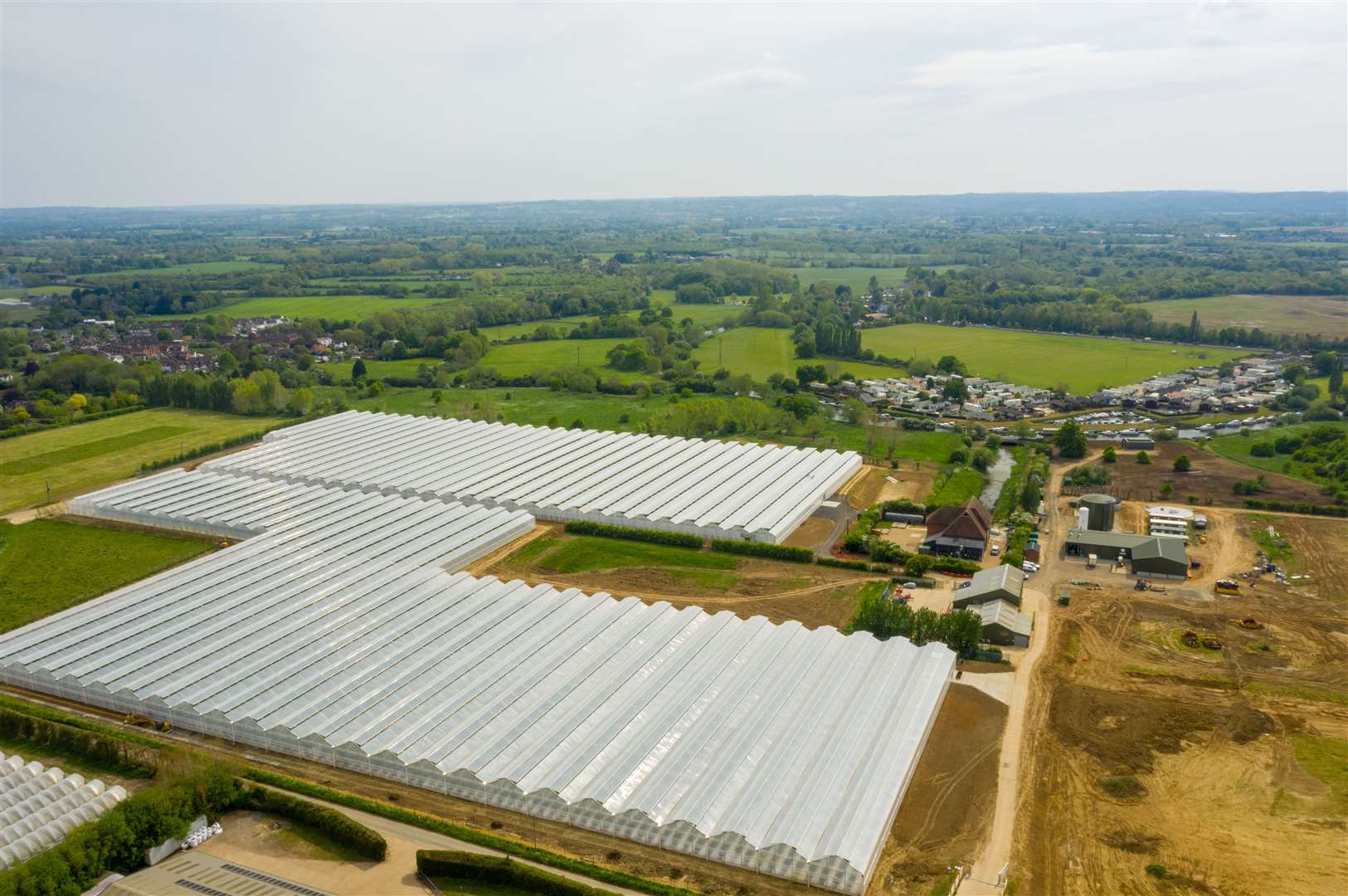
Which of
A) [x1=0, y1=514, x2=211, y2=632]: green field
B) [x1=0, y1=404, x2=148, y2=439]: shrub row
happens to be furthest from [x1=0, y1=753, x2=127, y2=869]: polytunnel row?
[x1=0, y1=404, x2=148, y2=439]: shrub row

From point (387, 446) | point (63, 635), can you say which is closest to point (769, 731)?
point (63, 635)

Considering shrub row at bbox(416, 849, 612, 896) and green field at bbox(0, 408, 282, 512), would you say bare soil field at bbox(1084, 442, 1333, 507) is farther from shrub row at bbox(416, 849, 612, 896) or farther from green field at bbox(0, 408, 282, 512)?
green field at bbox(0, 408, 282, 512)

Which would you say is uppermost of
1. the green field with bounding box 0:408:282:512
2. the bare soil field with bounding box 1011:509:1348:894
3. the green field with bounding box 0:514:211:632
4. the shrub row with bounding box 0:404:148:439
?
the shrub row with bounding box 0:404:148:439

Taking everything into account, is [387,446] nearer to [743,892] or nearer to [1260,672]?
[743,892]

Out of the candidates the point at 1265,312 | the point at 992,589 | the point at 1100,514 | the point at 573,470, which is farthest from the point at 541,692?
the point at 1265,312

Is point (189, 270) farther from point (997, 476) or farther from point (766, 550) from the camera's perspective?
point (766, 550)
